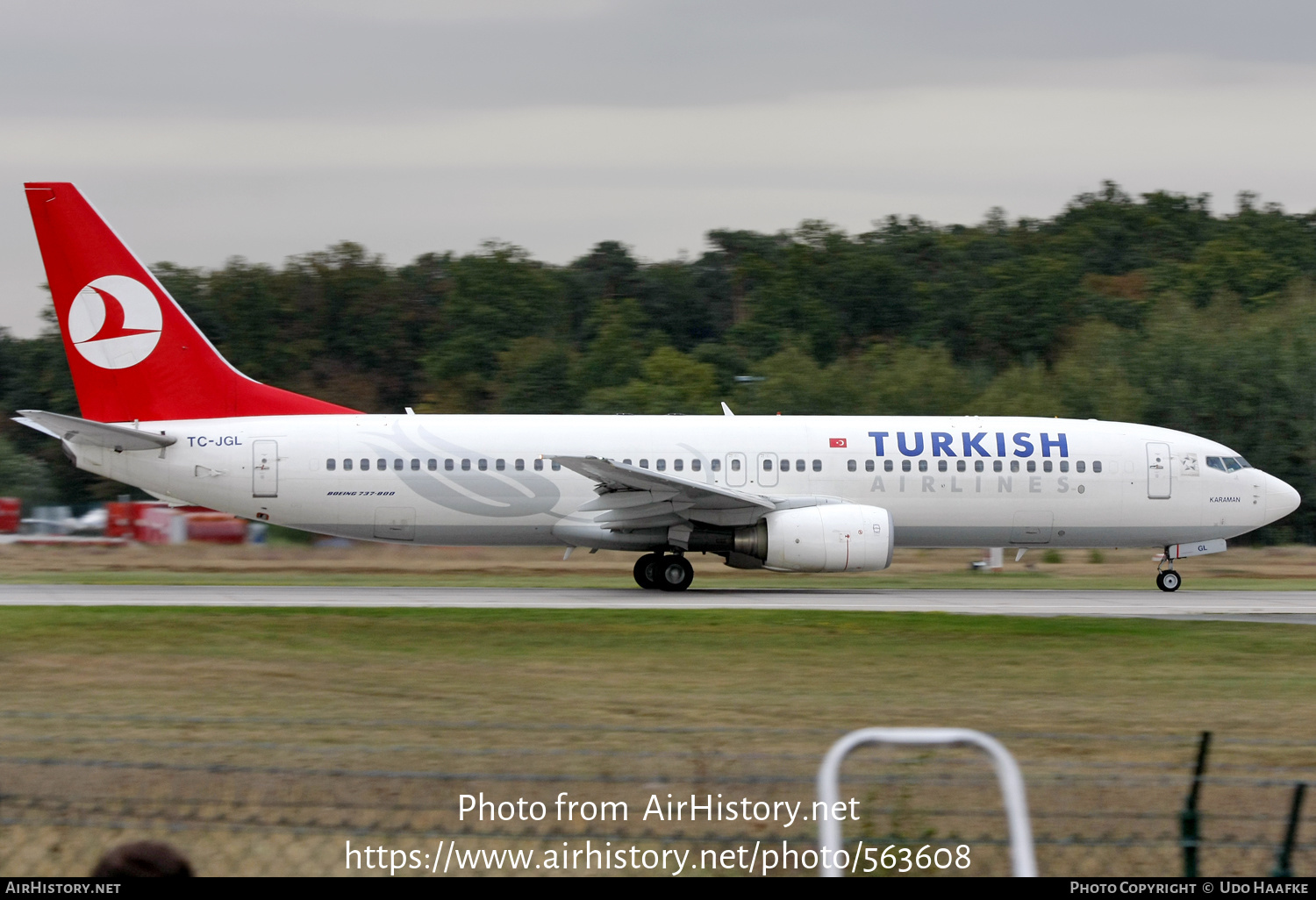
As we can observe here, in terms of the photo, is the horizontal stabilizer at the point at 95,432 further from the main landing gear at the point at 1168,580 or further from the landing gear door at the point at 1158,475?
the main landing gear at the point at 1168,580

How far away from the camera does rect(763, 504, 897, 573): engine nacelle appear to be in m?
23.1

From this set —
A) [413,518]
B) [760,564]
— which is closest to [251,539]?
[413,518]

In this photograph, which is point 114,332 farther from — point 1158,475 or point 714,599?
point 1158,475

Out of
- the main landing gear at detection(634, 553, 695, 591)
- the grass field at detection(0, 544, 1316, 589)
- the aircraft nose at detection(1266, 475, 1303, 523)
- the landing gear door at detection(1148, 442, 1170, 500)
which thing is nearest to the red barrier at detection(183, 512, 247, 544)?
the grass field at detection(0, 544, 1316, 589)

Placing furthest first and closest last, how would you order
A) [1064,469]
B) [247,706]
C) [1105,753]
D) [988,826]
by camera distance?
1. [1064,469]
2. [247,706]
3. [1105,753]
4. [988,826]

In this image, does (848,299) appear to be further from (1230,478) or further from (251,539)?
(1230,478)

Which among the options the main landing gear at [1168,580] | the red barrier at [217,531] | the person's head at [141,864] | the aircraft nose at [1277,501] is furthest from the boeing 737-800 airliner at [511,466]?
the person's head at [141,864]

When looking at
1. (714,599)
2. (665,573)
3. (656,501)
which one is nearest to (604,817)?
(714,599)

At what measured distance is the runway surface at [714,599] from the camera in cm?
2098

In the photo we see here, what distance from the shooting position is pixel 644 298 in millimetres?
76438

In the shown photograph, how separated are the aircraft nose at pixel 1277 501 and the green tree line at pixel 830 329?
17900mm

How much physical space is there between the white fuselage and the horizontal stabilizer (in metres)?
0.20

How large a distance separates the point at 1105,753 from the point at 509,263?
62131 millimetres

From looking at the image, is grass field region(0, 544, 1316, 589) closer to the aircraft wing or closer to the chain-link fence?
the aircraft wing
